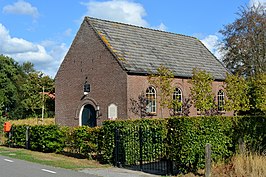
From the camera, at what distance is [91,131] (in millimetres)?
17531

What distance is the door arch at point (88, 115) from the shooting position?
29656 mm

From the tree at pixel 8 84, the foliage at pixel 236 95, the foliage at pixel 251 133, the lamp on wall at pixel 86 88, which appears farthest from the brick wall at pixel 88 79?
the tree at pixel 8 84

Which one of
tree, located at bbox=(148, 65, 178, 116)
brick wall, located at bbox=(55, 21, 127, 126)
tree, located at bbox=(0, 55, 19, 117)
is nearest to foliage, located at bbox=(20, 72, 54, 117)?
tree, located at bbox=(0, 55, 19, 117)

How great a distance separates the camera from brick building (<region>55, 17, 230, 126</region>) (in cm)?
2778

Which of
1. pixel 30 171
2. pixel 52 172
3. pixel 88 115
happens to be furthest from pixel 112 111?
pixel 52 172

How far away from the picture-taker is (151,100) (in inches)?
1143

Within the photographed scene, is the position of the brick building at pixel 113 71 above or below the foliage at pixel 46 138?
above

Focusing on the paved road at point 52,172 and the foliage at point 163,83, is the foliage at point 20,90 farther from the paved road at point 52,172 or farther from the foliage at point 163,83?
the paved road at point 52,172

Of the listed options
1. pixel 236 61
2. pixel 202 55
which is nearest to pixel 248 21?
pixel 236 61

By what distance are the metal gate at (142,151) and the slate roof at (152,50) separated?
482 inches

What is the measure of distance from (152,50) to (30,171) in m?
19.9

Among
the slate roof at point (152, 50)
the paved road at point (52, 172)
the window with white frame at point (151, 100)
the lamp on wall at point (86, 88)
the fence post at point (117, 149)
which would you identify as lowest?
the paved road at point (52, 172)

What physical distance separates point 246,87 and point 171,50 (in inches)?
313

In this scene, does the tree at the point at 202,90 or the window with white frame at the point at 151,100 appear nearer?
the tree at the point at 202,90
